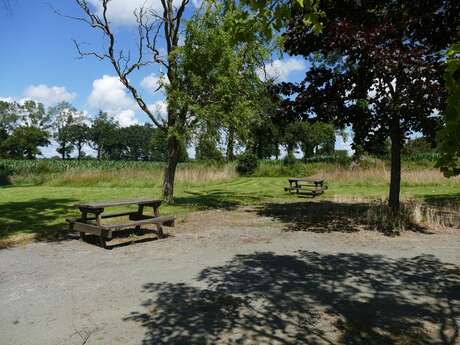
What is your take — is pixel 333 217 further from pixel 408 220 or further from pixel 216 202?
pixel 216 202

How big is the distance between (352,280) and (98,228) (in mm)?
4733

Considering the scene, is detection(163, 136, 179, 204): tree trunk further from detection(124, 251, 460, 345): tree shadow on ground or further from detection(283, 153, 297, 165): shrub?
detection(283, 153, 297, 165): shrub

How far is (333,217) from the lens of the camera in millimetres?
→ 11055

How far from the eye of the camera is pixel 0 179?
88.3ft

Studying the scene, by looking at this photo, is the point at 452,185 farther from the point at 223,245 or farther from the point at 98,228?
the point at 98,228

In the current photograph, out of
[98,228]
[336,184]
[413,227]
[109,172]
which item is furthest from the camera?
[109,172]

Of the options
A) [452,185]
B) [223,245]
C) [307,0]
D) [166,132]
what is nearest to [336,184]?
[452,185]

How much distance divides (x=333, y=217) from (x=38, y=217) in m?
8.17

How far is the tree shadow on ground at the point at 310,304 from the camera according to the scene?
13.1ft

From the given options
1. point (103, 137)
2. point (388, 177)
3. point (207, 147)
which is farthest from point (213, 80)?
point (103, 137)

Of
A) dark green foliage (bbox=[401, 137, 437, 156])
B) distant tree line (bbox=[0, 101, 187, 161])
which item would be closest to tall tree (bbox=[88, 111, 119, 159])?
distant tree line (bbox=[0, 101, 187, 161])

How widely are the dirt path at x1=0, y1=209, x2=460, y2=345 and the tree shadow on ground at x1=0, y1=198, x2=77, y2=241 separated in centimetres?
130

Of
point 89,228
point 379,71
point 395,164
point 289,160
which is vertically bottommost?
point 89,228

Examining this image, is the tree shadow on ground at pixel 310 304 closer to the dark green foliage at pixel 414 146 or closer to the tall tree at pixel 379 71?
the tall tree at pixel 379 71
